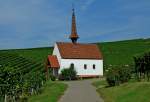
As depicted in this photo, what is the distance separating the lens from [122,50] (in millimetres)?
103875

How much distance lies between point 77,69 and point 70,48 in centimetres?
381

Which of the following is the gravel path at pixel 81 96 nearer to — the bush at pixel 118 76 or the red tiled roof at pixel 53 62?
the bush at pixel 118 76

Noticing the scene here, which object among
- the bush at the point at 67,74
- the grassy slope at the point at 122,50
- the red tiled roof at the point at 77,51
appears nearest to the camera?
the bush at the point at 67,74

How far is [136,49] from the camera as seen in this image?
4077 inches

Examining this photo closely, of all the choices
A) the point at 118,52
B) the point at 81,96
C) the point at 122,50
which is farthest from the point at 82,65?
the point at 81,96

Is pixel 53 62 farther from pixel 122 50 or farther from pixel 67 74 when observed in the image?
pixel 122 50

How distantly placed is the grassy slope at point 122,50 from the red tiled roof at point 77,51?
974 centimetres

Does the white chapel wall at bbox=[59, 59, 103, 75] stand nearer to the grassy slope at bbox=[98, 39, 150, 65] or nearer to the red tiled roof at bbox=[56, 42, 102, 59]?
the red tiled roof at bbox=[56, 42, 102, 59]

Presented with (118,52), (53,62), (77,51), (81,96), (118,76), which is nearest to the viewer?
(81,96)

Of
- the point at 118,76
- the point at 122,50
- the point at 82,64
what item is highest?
the point at 122,50

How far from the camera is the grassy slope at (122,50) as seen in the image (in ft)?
295

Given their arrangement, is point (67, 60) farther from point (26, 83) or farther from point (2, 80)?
point (2, 80)

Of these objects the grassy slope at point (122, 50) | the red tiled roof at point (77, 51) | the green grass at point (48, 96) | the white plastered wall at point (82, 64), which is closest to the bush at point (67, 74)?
the white plastered wall at point (82, 64)

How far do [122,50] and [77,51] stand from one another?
100 ft
